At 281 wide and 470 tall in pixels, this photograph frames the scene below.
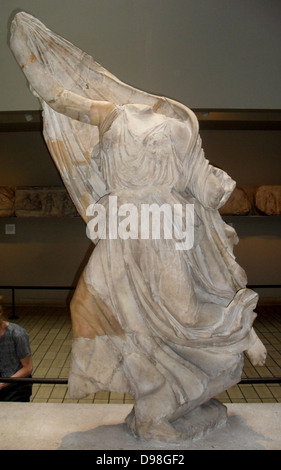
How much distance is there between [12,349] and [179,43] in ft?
8.28

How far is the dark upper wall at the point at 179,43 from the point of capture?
143 inches

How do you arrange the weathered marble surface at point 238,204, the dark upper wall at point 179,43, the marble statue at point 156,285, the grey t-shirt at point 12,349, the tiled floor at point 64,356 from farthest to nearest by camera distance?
the weathered marble surface at point 238,204 → the tiled floor at point 64,356 → the dark upper wall at point 179,43 → the grey t-shirt at point 12,349 → the marble statue at point 156,285

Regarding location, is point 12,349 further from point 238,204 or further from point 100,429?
point 238,204

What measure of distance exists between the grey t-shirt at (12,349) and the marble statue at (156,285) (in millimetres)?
897

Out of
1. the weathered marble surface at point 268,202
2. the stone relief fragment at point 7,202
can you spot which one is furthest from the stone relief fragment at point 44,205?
the weathered marble surface at point 268,202

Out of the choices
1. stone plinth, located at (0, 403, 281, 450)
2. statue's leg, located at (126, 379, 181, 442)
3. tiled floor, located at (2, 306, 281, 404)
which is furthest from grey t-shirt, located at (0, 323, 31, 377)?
statue's leg, located at (126, 379, 181, 442)

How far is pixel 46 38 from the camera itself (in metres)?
2.51

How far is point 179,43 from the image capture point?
3666 mm

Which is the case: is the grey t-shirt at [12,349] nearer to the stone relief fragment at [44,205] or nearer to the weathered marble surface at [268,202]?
the stone relief fragment at [44,205]

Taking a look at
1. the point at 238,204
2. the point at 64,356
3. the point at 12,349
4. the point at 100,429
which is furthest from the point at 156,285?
the point at 238,204

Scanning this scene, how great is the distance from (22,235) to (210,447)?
4126 mm

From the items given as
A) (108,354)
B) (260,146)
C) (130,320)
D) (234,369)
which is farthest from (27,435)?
(260,146)

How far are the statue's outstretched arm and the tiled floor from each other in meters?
2.33

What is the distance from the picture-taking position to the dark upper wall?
3637 mm
